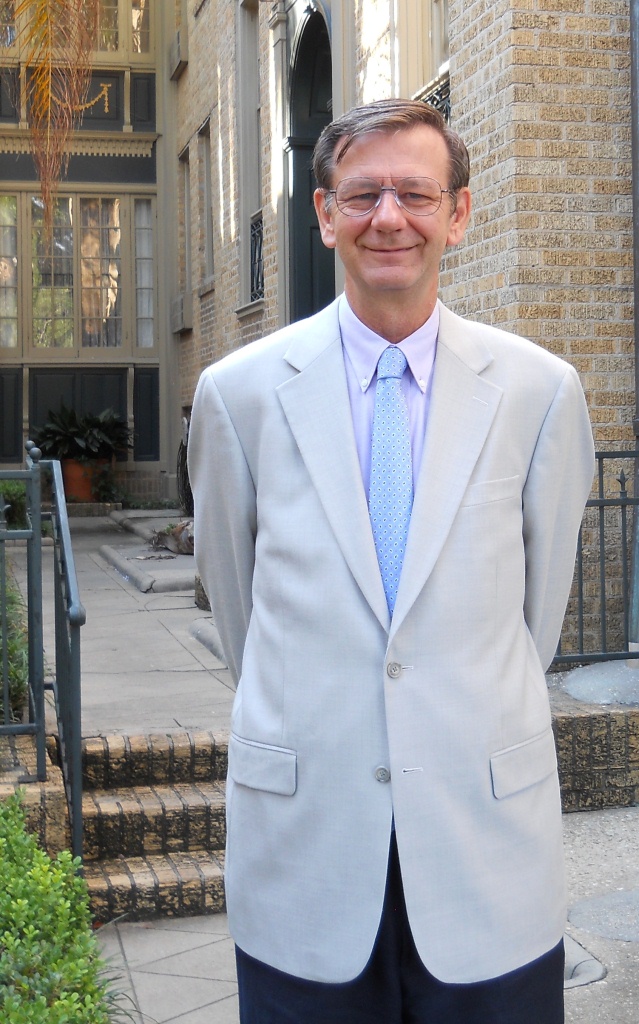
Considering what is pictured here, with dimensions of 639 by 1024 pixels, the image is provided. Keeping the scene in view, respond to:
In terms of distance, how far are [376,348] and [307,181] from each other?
8135 mm

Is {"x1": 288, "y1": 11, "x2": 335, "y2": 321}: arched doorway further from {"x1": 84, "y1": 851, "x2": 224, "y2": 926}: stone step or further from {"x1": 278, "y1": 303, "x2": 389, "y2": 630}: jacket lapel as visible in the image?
{"x1": 278, "y1": 303, "x2": 389, "y2": 630}: jacket lapel

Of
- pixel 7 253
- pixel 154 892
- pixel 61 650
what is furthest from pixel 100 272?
pixel 154 892

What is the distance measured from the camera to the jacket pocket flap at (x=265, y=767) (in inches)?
70.8

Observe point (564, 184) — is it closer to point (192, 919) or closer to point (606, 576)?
point (606, 576)

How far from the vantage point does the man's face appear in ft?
6.02

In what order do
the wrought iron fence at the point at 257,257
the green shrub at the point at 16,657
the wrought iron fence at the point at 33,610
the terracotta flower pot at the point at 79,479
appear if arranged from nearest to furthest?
the wrought iron fence at the point at 33,610 → the green shrub at the point at 16,657 → the wrought iron fence at the point at 257,257 → the terracotta flower pot at the point at 79,479

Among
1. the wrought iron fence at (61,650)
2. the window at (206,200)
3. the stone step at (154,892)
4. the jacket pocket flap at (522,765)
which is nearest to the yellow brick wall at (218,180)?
the window at (206,200)

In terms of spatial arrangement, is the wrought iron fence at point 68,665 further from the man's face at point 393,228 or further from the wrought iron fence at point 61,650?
the man's face at point 393,228

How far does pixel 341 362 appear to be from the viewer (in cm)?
192

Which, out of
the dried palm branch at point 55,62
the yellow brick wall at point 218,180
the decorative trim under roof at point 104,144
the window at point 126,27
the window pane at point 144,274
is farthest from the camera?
the window pane at point 144,274

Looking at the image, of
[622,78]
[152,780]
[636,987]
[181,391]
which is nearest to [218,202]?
[181,391]

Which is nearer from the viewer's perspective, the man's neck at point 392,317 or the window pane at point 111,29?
the man's neck at point 392,317

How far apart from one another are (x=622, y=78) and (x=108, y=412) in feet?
36.4

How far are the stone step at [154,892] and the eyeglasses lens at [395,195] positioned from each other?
2.75 m
